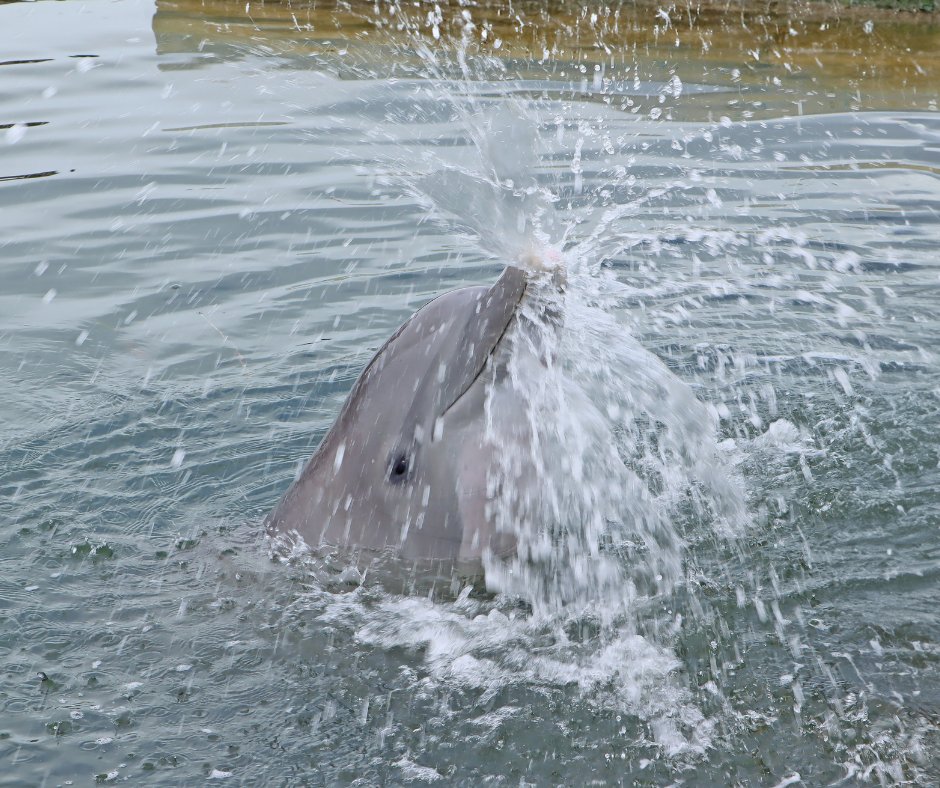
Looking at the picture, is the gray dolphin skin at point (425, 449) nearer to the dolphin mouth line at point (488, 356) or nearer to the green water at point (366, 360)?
the dolphin mouth line at point (488, 356)

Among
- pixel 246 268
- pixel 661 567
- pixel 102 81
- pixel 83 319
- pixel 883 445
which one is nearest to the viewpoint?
pixel 661 567

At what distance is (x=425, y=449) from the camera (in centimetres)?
404

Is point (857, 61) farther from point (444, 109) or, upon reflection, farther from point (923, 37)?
point (444, 109)

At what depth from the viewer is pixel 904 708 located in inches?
135

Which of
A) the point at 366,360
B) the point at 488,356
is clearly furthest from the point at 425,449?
the point at 366,360

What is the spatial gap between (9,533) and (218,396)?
163 cm

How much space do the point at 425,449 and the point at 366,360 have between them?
2483 mm

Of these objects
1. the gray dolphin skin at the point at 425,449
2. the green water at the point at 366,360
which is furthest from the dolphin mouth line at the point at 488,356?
the green water at the point at 366,360

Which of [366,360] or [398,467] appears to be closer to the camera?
[398,467]

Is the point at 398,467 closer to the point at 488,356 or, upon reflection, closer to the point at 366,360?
the point at 488,356

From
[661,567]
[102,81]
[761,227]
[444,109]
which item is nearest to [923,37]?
[444,109]

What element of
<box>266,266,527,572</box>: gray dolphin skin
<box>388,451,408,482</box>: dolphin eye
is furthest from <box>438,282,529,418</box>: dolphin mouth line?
<box>388,451,408,482</box>: dolphin eye

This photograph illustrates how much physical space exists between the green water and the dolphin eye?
41 cm

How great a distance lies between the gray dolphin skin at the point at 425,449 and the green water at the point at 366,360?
7.9 inches
